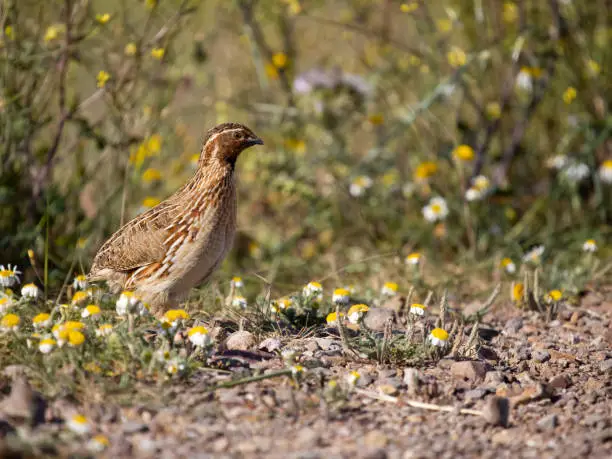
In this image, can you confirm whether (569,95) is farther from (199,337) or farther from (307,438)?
(307,438)

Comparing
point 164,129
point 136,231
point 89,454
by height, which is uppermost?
point 164,129

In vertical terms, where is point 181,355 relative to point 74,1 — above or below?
below

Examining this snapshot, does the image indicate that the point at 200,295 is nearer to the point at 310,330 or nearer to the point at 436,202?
the point at 310,330

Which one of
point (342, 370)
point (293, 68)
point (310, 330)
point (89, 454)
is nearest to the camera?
point (89, 454)


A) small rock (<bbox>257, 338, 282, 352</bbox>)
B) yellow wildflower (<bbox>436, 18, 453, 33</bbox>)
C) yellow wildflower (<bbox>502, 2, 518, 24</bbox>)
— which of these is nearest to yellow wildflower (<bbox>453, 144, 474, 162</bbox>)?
yellow wildflower (<bbox>436, 18, 453, 33</bbox>)

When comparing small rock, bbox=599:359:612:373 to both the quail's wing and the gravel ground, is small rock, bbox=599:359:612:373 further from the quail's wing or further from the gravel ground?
the quail's wing

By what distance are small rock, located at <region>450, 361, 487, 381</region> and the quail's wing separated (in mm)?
1938

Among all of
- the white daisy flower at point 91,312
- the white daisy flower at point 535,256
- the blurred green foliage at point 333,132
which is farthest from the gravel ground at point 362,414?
the blurred green foliage at point 333,132

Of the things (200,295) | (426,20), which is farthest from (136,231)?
(426,20)

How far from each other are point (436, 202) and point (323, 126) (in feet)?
4.36

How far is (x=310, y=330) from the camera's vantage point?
5.41m

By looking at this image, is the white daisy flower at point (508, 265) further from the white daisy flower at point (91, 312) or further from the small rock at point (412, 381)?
the white daisy flower at point (91, 312)

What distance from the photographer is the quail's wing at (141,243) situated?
18.1 ft

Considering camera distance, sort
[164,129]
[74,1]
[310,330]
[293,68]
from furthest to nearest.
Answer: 1. [293,68]
2. [164,129]
3. [74,1]
4. [310,330]
